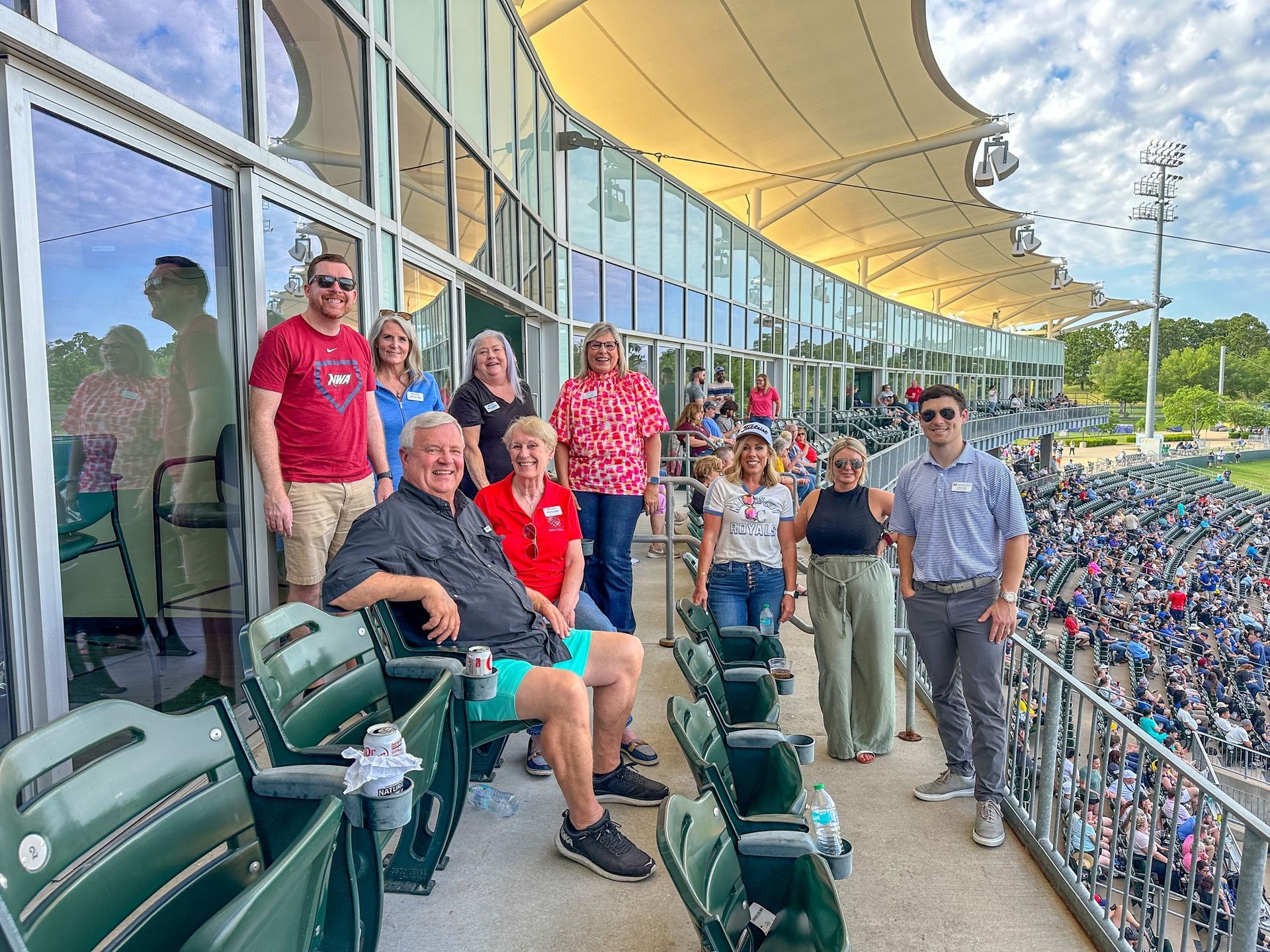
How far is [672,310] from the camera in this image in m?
12.9

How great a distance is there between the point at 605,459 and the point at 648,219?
930 centimetres

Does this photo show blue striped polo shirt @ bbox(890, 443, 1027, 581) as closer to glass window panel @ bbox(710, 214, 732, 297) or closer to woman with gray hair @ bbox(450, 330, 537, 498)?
woman with gray hair @ bbox(450, 330, 537, 498)

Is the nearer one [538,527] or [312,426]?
[312,426]

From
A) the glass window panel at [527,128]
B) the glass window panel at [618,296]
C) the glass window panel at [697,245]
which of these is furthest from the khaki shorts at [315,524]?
the glass window panel at [697,245]

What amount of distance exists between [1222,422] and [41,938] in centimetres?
9702

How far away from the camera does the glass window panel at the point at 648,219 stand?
39.0 feet

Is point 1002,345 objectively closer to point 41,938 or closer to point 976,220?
point 976,220

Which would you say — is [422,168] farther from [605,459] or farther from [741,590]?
[741,590]

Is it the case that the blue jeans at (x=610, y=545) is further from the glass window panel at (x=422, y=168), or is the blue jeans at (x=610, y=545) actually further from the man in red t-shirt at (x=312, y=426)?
the glass window panel at (x=422, y=168)

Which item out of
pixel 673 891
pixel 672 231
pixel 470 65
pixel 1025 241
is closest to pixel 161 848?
pixel 673 891

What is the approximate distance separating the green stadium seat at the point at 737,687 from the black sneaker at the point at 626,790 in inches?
15.2

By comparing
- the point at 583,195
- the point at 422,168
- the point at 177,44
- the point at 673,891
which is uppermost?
the point at 583,195

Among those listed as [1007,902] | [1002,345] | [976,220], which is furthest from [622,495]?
[1002,345]

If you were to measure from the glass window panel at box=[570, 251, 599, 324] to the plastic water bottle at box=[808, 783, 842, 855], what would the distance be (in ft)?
28.7
